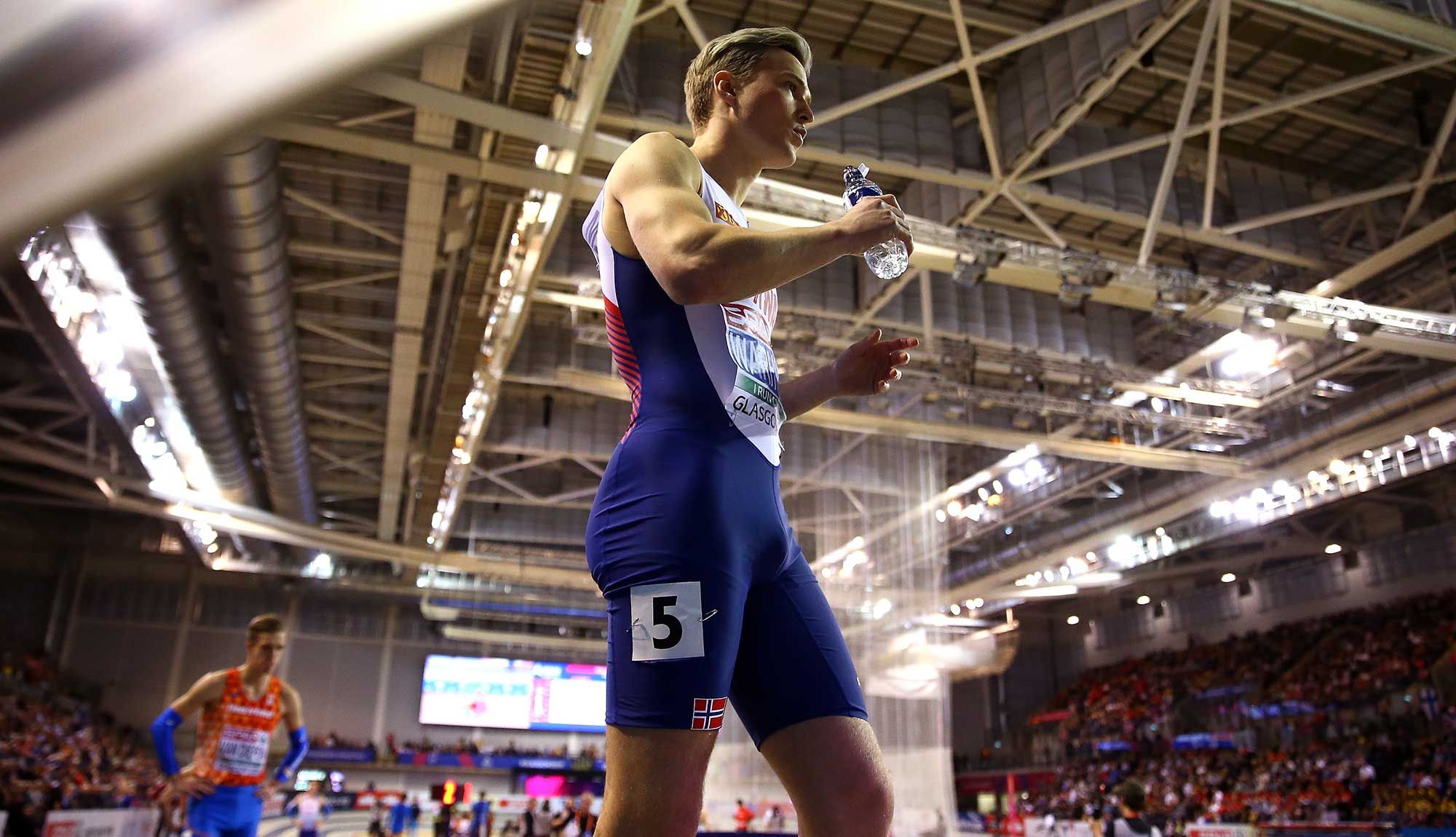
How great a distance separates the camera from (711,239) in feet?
4.45

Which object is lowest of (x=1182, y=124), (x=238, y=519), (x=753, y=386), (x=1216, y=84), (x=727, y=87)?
(x=753, y=386)

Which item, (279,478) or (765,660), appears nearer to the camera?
(765,660)

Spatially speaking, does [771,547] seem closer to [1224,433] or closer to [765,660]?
[765,660]

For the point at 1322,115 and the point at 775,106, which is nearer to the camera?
the point at 775,106

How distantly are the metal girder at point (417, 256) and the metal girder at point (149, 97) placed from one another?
16.6 ft

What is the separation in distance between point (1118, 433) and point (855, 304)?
16.8 ft

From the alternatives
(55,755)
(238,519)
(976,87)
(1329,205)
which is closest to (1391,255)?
(1329,205)

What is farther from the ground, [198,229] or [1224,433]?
[198,229]

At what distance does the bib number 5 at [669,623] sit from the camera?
1.34 m

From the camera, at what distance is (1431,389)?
13602 mm

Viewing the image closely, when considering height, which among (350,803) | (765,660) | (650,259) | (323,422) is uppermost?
(323,422)

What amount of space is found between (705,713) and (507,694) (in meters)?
33.2

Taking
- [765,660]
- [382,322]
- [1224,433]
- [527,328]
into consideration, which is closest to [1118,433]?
[1224,433]

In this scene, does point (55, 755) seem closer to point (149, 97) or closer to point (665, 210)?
point (665, 210)
